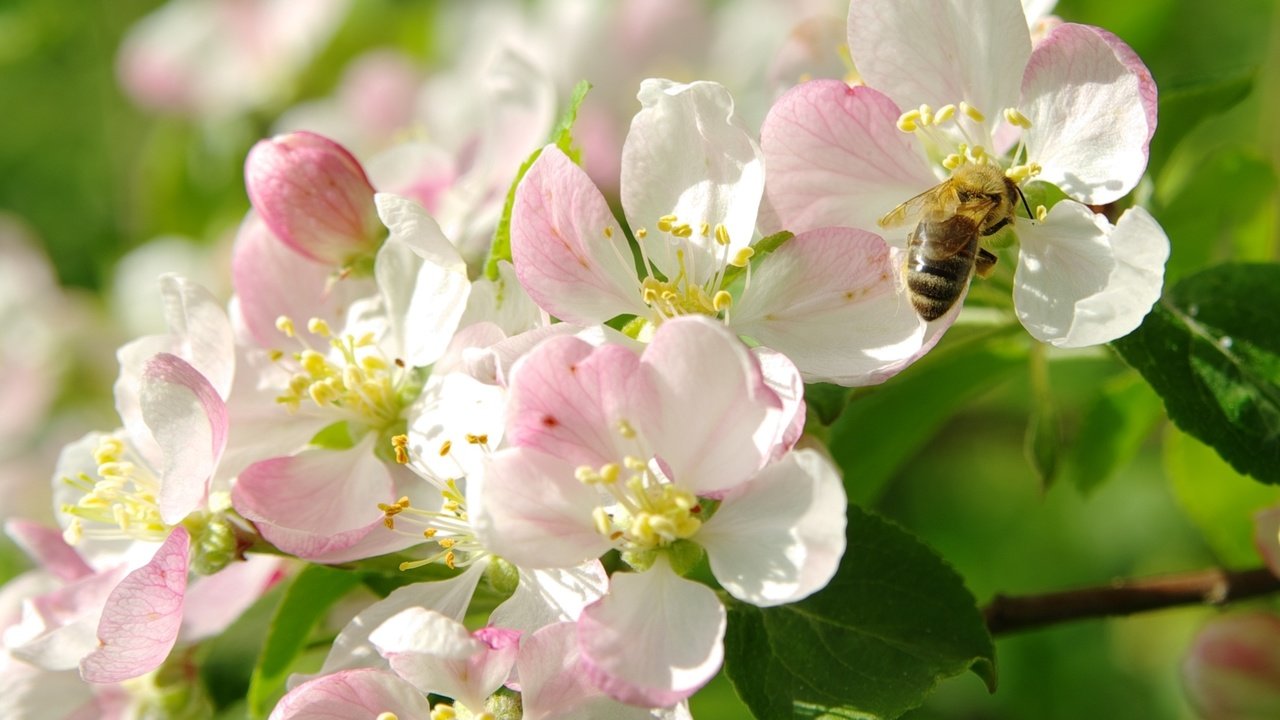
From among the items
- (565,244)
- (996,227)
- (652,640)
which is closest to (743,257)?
(565,244)

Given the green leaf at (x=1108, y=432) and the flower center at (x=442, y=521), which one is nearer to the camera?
the flower center at (x=442, y=521)

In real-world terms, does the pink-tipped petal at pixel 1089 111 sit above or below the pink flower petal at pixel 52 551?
above

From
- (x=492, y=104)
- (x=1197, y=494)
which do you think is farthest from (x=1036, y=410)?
(x=492, y=104)

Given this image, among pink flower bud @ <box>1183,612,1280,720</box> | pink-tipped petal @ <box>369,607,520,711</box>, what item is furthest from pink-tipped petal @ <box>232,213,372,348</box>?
pink flower bud @ <box>1183,612,1280,720</box>

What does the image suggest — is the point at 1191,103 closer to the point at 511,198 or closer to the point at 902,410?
the point at 902,410

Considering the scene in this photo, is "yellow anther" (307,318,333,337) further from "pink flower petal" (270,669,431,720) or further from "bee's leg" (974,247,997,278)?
"bee's leg" (974,247,997,278)

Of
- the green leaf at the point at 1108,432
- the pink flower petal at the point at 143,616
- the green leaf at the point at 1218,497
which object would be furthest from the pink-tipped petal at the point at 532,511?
the green leaf at the point at 1218,497

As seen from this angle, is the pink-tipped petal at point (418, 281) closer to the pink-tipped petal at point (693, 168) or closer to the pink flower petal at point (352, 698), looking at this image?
the pink-tipped petal at point (693, 168)
